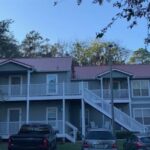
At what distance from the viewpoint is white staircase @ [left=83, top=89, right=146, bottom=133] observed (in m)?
33.2

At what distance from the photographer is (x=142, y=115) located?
38.8 meters

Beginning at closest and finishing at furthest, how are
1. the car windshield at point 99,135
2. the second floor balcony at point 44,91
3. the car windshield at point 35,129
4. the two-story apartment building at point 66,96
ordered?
the car windshield at point 99,135, the car windshield at point 35,129, the two-story apartment building at point 66,96, the second floor balcony at point 44,91

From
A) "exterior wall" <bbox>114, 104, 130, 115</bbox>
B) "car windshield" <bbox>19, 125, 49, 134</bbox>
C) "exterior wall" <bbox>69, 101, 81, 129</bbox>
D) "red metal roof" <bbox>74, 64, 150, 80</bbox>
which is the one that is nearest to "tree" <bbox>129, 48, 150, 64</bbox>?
"red metal roof" <bbox>74, 64, 150, 80</bbox>

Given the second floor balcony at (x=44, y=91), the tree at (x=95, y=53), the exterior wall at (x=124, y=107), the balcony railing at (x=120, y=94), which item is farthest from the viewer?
the tree at (x=95, y=53)

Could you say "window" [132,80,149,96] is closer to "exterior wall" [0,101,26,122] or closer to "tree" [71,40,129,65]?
"exterior wall" [0,101,26,122]

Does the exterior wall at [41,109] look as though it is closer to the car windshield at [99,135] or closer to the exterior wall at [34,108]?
the exterior wall at [34,108]

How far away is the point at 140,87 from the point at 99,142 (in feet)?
71.0

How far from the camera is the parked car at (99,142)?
1878 centimetres

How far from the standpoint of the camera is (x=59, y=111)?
35.4 meters

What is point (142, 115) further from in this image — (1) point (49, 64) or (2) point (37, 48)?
(2) point (37, 48)

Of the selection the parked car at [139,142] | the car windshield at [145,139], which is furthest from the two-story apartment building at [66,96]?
the car windshield at [145,139]

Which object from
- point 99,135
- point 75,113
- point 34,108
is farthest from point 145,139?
point 75,113

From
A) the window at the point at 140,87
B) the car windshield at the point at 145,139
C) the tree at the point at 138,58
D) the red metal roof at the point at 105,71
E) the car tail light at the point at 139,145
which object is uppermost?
the tree at the point at 138,58

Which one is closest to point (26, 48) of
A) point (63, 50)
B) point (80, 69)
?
point (63, 50)
